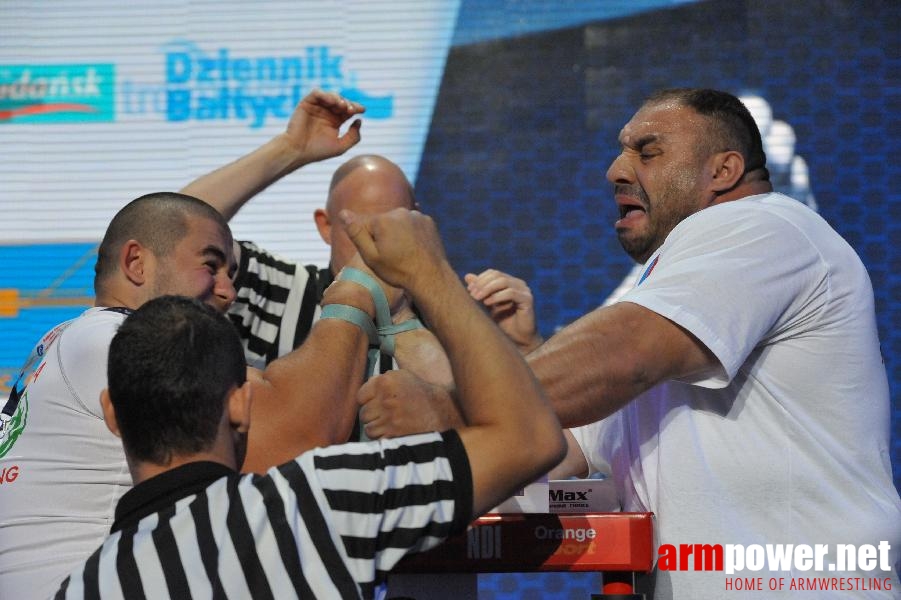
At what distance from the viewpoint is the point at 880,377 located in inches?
60.5

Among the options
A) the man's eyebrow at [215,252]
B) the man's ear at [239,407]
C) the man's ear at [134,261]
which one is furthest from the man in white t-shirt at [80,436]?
the man's ear at [239,407]

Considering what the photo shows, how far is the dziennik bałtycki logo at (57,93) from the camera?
11.1 ft

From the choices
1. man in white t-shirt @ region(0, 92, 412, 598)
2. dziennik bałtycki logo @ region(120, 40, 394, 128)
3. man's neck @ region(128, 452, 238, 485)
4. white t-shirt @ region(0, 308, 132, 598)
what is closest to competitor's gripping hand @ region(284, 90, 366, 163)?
dziennik bałtycki logo @ region(120, 40, 394, 128)

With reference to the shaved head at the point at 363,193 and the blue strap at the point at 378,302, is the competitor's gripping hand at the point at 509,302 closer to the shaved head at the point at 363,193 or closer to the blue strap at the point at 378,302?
the blue strap at the point at 378,302

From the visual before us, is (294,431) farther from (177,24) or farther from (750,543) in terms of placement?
(177,24)

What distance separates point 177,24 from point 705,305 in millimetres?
2523

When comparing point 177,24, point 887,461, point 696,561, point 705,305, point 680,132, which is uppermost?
point 177,24

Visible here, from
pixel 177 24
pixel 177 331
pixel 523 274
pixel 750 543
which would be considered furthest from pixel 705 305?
pixel 177 24

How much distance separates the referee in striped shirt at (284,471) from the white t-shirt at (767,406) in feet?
1.18

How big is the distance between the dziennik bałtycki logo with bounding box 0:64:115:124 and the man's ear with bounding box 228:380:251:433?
2488 mm

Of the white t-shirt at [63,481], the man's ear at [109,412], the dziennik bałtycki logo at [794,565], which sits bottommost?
the dziennik bałtycki logo at [794,565]

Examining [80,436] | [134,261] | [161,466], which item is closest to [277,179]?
[134,261]

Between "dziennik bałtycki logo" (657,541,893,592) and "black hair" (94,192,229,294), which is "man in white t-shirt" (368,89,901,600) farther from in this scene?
"black hair" (94,192,229,294)

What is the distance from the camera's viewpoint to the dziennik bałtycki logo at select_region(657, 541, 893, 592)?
1.39m
